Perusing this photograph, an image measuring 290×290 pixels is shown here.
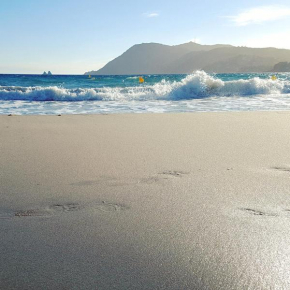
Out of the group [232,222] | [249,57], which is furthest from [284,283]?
[249,57]

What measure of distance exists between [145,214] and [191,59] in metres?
118

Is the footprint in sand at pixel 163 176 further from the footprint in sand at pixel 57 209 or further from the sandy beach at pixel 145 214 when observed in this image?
the footprint in sand at pixel 57 209

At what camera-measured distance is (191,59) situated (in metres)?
115

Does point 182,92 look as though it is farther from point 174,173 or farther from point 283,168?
point 174,173

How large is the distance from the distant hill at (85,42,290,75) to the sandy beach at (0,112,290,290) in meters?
94.9

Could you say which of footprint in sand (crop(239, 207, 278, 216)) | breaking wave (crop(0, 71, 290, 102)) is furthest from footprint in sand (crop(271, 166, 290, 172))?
breaking wave (crop(0, 71, 290, 102))

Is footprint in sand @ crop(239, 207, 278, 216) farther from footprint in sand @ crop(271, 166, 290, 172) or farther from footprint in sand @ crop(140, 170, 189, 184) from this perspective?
footprint in sand @ crop(271, 166, 290, 172)

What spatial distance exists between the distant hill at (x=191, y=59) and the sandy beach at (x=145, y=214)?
311 ft

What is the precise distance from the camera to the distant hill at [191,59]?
318 feet

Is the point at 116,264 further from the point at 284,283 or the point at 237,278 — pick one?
the point at 284,283

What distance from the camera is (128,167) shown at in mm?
2650

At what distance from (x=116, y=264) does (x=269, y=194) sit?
1137 millimetres

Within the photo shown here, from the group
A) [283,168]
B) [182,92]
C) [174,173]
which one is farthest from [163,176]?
[182,92]

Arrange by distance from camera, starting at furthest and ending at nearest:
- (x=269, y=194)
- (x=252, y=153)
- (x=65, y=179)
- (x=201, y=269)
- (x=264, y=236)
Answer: (x=252, y=153) → (x=65, y=179) → (x=269, y=194) → (x=264, y=236) → (x=201, y=269)
